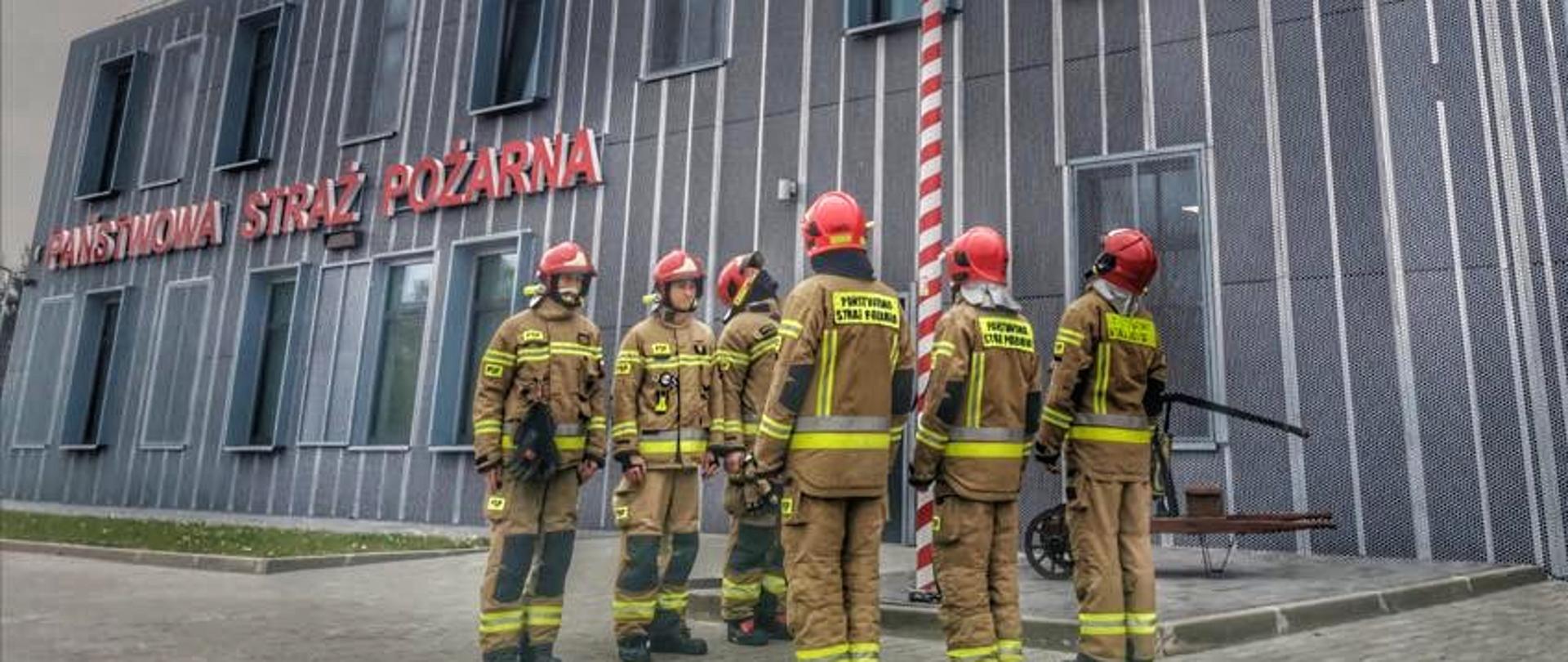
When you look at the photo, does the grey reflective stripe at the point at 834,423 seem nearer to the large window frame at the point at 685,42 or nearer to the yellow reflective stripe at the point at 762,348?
the yellow reflective stripe at the point at 762,348

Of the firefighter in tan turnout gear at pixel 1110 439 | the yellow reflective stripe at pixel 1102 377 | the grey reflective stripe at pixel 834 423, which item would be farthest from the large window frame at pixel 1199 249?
the grey reflective stripe at pixel 834 423

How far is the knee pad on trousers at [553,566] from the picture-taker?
5.72 m

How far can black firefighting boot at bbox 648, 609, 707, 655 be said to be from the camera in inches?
247

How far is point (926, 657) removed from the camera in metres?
6.08

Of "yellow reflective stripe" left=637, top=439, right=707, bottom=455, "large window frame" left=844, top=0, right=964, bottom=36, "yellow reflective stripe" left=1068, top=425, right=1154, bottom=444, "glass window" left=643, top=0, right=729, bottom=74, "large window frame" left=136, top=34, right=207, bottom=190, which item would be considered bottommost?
"yellow reflective stripe" left=637, top=439, right=707, bottom=455

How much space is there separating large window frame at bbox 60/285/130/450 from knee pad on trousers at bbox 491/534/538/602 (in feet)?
59.9

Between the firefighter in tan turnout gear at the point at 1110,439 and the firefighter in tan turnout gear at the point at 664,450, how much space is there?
6.90 feet

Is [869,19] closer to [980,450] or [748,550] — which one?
[748,550]

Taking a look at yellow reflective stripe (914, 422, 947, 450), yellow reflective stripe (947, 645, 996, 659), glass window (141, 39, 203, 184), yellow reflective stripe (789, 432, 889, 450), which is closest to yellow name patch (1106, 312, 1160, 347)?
yellow reflective stripe (914, 422, 947, 450)

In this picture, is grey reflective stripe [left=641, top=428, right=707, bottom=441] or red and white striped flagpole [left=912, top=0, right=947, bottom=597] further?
red and white striped flagpole [left=912, top=0, right=947, bottom=597]

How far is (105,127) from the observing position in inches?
901

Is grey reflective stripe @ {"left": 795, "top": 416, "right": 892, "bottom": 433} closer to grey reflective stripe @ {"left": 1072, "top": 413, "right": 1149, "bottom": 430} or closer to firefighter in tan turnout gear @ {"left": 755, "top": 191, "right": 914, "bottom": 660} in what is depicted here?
firefighter in tan turnout gear @ {"left": 755, "top": 191, "right": 914, "bottom": 660}

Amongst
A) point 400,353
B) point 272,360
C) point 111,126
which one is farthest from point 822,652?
point 111,126

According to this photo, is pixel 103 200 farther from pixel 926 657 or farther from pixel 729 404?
pixel 926 657
